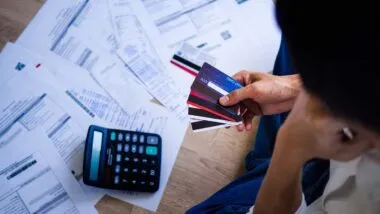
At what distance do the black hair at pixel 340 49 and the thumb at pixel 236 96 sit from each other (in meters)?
0.36

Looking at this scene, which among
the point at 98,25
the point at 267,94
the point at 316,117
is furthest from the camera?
the point at 98,25

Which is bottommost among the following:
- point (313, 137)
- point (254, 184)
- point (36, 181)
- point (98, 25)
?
point (254, 184)

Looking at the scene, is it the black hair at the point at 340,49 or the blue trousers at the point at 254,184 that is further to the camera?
the blue trousers at the point at 254,184

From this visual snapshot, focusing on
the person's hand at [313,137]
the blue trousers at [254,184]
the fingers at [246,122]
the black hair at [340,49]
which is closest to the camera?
the black hair at [340,49]

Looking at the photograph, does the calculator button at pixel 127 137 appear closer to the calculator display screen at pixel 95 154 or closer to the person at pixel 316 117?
the calculator display screen at pixel 95 154

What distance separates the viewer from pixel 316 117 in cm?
46

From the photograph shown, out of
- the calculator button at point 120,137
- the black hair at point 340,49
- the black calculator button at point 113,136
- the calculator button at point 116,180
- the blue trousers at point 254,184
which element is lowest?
the blue trousers at point 254,184

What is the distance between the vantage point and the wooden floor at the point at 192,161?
70 cm

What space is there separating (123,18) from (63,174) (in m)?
0.32

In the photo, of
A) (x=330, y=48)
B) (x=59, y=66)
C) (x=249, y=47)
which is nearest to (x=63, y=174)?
(x=59, y=66)

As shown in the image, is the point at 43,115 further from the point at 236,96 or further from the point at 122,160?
the point at 236,96

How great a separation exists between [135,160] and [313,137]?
331 millimetres

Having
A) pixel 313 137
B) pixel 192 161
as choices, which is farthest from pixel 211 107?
pixel 313 137

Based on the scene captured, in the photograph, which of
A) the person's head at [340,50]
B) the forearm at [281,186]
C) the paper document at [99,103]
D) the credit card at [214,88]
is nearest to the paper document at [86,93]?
the paper document at [99,103]
